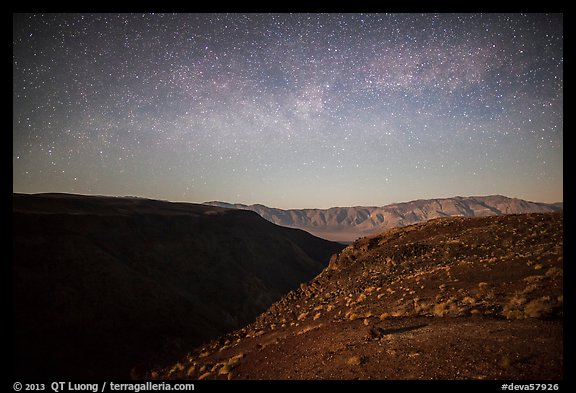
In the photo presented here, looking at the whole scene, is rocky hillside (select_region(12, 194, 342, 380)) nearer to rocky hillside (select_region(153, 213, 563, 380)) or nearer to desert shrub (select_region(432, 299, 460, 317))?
rocky hillside (select_region(153, 213, 563, 380))

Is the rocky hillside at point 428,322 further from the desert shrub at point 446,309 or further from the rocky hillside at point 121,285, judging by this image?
the rocky hillside at point 121,285

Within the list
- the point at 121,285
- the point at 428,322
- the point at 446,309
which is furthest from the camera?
the point at 121,285

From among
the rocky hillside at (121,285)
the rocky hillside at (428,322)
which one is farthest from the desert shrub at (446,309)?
the rocky hillside at (121,285)

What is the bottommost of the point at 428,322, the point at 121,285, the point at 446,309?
the point at 121,285

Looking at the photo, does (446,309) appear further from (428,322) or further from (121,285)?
(121,285)

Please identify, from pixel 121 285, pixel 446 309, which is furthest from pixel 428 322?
pixel 121 285

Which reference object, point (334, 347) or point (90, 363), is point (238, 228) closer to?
point (90, 363)
